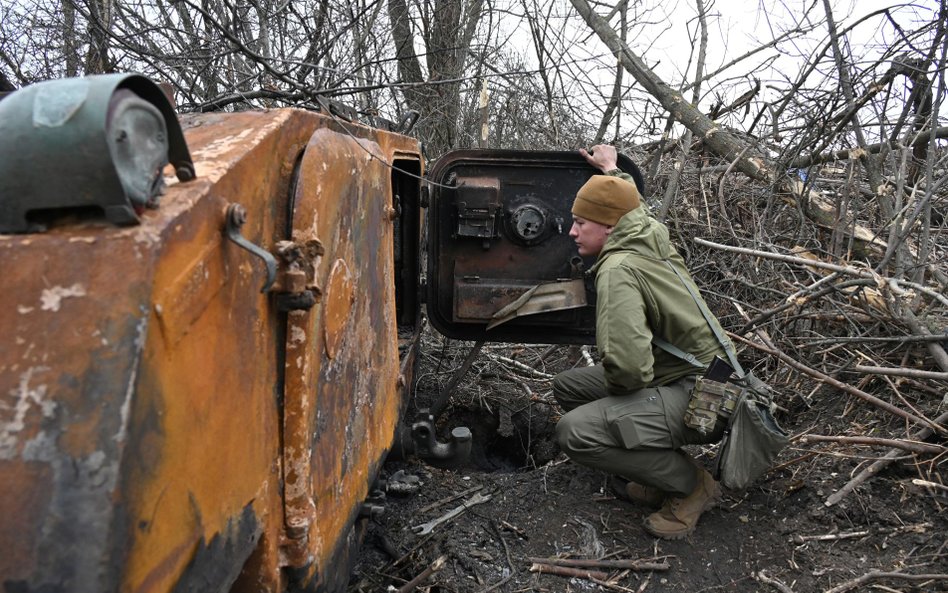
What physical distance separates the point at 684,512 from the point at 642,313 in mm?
1018

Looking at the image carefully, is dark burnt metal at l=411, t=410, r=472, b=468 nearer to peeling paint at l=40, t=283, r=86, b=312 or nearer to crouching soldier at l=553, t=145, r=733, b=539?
crouching soldier at l=553, t=145, r=733, b=539

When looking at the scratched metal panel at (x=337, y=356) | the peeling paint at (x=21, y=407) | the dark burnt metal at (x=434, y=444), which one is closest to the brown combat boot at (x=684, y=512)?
the dark burnt metal at (x=434, y=444)

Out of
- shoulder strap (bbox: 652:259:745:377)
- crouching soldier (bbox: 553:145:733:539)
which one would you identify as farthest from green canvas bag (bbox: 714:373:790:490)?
shoulder strap (bbox: 652:259:745:377)

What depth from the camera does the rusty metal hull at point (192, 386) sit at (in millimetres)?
1050

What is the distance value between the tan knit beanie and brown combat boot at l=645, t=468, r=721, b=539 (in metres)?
1.34

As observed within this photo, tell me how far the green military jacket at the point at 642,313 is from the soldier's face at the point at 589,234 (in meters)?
0.05

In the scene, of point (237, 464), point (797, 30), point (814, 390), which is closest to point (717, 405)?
point (814, 390)

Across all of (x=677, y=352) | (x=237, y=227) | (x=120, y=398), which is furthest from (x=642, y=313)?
(x=120, y=398)

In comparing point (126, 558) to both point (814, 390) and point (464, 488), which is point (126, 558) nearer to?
point (464, 488)

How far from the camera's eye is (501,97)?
809 cm

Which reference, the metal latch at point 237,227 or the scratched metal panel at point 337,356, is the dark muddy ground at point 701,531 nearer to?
the scratched metal panel at point 337,356

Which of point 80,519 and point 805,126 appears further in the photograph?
point 805,126

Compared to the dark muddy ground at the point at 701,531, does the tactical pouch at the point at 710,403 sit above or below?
above

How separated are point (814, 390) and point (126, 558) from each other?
3952 millimetres
